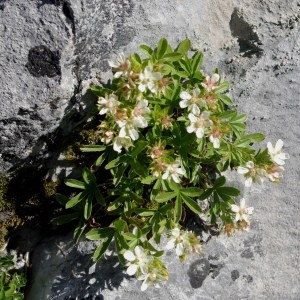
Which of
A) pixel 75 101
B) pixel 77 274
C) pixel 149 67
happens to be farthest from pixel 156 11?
pixel 77 274

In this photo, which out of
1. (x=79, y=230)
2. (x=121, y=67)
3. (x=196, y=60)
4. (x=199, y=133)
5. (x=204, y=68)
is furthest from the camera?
(x=204, y=68)

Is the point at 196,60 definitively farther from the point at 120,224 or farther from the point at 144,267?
the point at 144,267

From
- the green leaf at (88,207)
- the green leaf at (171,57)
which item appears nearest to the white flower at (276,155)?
the green leaf at (171,57)

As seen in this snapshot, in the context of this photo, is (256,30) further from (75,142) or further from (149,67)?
(75,142)

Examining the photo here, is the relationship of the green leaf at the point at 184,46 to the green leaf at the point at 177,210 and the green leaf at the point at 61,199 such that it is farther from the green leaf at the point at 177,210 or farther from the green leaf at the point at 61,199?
the green leaf at the point at 61,199

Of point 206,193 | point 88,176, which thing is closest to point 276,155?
point 206,193

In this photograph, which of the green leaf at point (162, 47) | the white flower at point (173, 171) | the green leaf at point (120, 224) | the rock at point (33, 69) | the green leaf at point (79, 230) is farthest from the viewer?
the green leaf at point (79, 230)

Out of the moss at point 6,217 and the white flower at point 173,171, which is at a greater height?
the white flower at point 173,171
